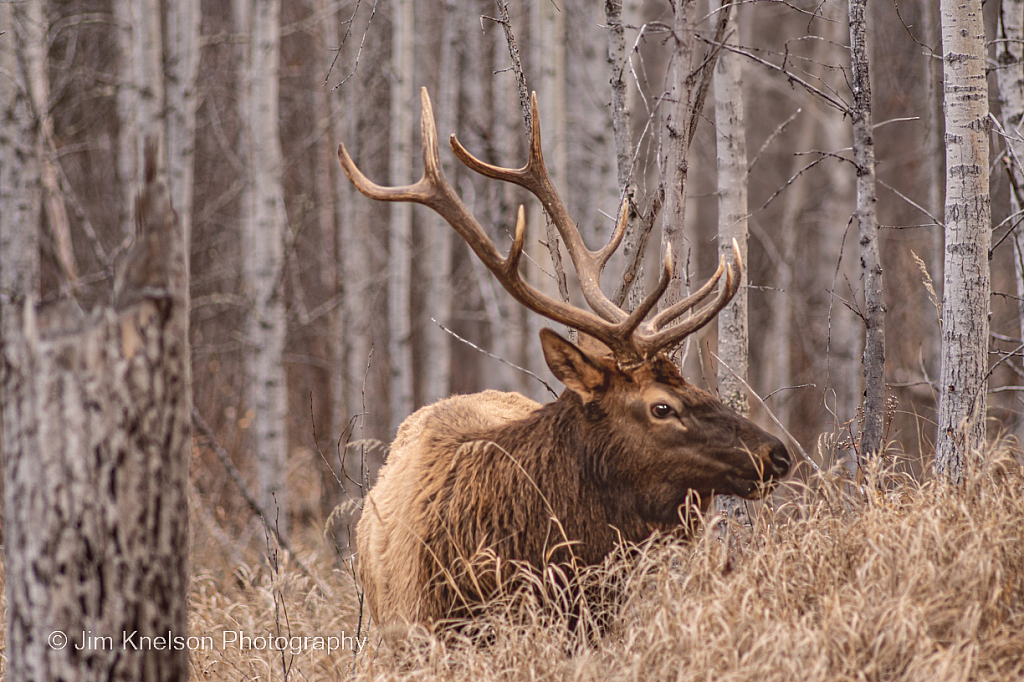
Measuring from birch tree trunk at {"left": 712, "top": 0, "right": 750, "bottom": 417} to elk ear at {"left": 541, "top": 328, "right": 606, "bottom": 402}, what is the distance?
4.13 feet

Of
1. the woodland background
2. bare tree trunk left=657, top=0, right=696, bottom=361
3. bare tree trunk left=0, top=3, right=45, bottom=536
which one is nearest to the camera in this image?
bare tree trunk left=657, top=0, right=696, bottom=361

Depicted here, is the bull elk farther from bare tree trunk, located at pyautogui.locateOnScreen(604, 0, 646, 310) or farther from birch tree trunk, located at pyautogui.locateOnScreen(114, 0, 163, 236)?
birch tree trunk, located at pyautogui.locateOnScreen(114, 0, 163, 236)

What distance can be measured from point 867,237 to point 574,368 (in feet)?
5.40

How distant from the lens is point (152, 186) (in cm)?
258

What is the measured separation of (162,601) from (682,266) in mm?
2991

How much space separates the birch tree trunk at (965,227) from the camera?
3705mm

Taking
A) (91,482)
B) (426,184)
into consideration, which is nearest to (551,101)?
(426,184)

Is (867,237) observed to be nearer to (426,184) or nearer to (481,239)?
(481,239)

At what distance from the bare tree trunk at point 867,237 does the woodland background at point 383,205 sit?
22cm

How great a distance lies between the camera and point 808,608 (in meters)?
2.90

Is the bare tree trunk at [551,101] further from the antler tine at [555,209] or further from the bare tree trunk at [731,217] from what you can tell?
the antler tine at [555,209]

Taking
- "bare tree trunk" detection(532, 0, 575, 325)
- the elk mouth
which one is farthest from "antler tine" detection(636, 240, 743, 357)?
"bare tree trunk" detection(532, 0, 575, 325)

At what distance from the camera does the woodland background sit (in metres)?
7.15

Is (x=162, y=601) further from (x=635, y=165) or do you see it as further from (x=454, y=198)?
(x=635, y=165)
